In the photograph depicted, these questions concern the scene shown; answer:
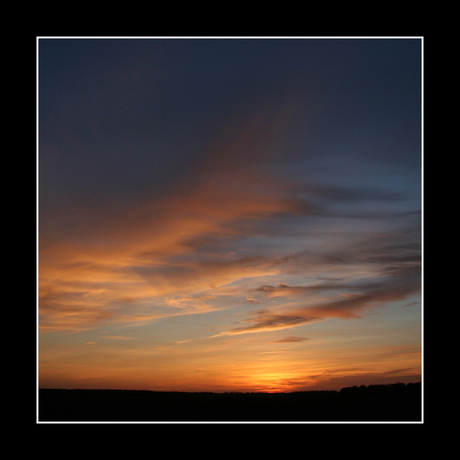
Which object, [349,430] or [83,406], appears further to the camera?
[83,406]

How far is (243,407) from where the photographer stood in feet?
62.1

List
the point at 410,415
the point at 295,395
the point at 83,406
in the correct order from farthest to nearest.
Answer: the point at 295,395
the point at 83,406
the point at 410,415

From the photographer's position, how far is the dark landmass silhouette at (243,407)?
1719 cm

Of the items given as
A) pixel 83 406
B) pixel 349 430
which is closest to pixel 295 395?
pixel 83 406

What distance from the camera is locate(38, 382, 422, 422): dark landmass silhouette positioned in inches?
677

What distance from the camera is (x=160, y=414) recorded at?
59.9 ft
